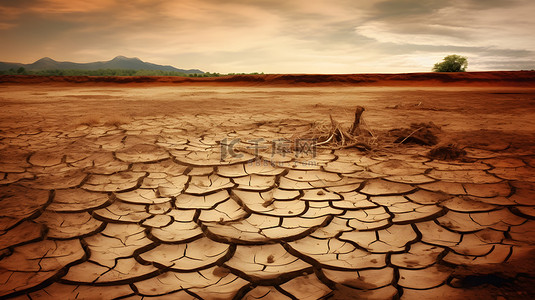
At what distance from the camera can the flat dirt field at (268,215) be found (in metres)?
1.07

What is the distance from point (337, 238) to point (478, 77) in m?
16.1

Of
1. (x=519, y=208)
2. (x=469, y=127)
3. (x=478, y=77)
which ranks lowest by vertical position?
(x=519, y=208)

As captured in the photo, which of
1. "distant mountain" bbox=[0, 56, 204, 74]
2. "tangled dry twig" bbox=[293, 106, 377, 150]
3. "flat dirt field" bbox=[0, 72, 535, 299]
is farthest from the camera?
"distant mountain" bbox=[0, 56, 204, 74]

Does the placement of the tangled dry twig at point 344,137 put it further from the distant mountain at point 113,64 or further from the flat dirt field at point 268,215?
the distant mountain at point 113,64

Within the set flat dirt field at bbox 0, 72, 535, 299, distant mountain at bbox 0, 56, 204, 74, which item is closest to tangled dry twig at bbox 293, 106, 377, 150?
flat dirt field at bbox 0, 72, 535, 299

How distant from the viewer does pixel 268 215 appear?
1588 millimetres

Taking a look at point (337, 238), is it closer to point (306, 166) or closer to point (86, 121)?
point (306, 166)

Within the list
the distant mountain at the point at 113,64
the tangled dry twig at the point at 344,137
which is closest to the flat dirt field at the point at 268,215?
the tangled dry twig at the point at 344,137

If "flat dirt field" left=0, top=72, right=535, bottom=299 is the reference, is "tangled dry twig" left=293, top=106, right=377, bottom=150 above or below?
above

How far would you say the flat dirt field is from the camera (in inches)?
41.9

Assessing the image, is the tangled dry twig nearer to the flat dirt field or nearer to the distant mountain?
the flat dirt field

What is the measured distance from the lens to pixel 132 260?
3.99 feet

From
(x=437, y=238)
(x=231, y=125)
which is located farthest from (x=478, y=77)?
(x=437, y=238)

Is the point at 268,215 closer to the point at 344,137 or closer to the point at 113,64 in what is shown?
the point at 344,137
